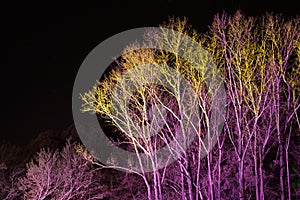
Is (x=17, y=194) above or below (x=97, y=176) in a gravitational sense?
below

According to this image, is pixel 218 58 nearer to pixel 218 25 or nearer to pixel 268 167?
pixel 218 25

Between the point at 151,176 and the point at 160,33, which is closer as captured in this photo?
the point at 160,33

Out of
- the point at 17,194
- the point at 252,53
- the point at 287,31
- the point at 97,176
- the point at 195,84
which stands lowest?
the point at 17,194

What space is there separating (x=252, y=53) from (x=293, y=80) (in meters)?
1.99

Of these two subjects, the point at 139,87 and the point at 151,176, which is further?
the point at 151,176

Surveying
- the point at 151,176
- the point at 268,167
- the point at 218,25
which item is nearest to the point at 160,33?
the point at 218,25

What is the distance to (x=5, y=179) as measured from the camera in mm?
21844

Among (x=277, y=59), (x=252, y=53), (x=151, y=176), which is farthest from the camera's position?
(x=151, y=176)

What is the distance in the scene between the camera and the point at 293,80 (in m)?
14.0

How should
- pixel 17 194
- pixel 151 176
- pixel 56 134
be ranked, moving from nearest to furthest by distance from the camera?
1. pixel 151 176
2. pixel 17 194
3. pixel 56 134

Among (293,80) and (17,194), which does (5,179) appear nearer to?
(17,194)

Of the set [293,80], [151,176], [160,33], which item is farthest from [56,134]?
[293,80]

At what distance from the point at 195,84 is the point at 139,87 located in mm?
2313

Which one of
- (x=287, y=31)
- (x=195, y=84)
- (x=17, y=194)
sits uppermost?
(x=287, y=31)
